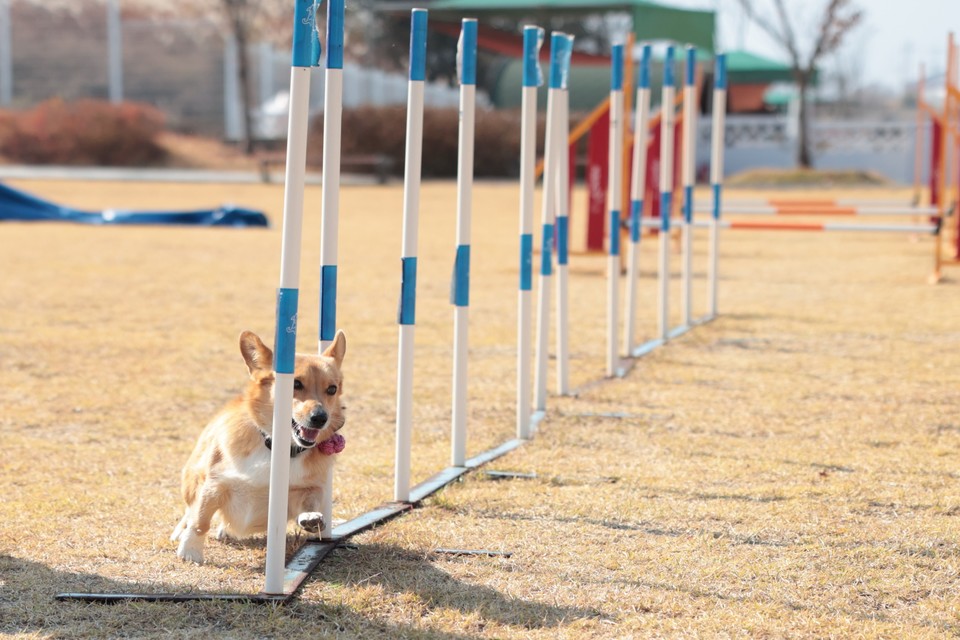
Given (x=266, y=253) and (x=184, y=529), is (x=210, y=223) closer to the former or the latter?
(x=266, y=253)

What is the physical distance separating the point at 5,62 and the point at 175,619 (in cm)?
4561

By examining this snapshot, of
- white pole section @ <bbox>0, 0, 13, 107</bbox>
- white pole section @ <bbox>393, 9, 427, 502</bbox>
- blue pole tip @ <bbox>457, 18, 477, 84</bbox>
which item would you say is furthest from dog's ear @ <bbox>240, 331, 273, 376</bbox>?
white pole section @ <bbox>0, 0, 13, 107</bbox>

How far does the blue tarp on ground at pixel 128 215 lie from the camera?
1681 cm

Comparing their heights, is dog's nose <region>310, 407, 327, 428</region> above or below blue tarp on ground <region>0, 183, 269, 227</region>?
below

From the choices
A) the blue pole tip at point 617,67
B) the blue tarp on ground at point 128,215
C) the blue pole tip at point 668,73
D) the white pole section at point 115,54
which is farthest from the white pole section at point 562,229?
the white pole section at point 115,54

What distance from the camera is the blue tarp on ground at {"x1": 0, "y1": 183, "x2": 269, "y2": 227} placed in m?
16.8

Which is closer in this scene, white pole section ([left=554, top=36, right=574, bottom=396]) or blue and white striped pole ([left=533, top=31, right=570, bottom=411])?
blue and white striped pole ([left=533, top=31, right=570, bottom=411])

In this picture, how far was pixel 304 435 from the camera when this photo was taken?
341 centimetres

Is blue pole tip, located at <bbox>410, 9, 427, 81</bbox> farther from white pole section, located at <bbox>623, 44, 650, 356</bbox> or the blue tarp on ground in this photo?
the blue tarp on ground

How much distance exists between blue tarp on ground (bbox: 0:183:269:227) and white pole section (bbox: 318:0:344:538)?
13.5 metres

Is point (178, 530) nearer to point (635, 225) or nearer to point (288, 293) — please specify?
point (288, 293)

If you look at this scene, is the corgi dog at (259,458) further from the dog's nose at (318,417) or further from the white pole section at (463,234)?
the white pole section at (463,234)

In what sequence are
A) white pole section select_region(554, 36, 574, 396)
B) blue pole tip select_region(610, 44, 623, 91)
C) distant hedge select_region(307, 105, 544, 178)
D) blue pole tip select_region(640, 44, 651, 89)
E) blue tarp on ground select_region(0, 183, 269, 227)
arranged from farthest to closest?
1. distant hedge select_region(307, 105, 544, 178)
2. blue tarp on ground select_region(0, 183, 269, 227)
3. blue pole tip select_region(640, 44, 651, 89)
4. blue pole tip select_region(610, 44, 623, 91)
5. white pole section select_region(554, 36, 574, 396)

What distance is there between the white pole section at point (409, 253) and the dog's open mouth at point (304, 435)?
661mm
